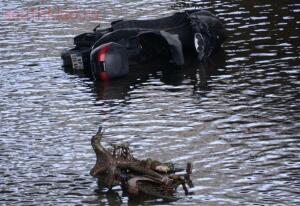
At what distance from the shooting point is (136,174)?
12352 mm

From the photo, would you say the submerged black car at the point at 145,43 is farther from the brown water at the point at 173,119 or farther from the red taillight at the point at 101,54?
the brown water at the point at 173,119

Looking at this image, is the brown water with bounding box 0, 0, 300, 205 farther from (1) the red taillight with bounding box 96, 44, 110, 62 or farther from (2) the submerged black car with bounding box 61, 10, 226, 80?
(1) the red taillight with bounding box 96, 44, 110, 62

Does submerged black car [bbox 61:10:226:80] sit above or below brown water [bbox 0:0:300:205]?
above

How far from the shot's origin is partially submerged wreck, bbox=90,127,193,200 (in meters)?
12.0

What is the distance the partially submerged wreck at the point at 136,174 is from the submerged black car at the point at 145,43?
22.0 ft

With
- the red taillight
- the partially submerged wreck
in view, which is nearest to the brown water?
the partially submerged wreck

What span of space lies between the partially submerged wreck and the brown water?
0.20m

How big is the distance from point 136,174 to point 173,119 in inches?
151

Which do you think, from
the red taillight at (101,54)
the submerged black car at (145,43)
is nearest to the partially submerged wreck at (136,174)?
the red taillight at (101,54)

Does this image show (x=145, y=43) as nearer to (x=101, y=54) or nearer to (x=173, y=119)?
(x=101, y=54)

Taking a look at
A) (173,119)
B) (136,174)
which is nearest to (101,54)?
(173,119)

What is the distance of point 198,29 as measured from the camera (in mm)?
20781

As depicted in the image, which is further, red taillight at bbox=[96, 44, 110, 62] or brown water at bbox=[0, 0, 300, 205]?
red taillight at bbox=[96, 44, 110, 62]

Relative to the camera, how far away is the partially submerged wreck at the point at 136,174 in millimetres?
12047
